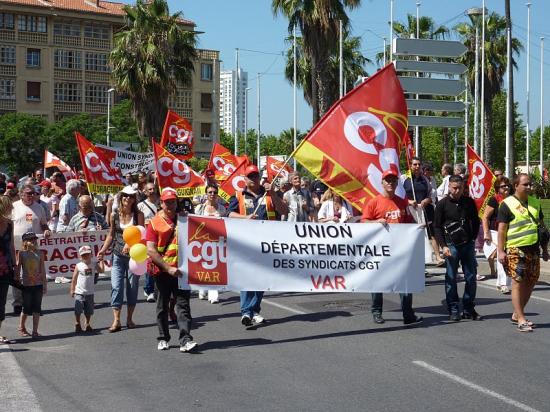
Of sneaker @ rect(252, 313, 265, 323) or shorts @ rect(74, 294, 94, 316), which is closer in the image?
shorts @ rect(74, 294, 94, 316)

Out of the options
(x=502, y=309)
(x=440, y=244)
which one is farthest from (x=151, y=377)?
(x=502, y=309)

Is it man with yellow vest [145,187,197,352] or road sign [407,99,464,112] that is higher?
road sign [407,99,464,112]

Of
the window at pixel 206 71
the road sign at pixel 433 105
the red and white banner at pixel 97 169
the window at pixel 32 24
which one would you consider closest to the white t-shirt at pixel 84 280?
the red and white banner at pixel 97 169

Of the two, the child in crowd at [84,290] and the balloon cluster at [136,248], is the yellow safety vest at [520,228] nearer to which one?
the balloon cluster at [136,248]

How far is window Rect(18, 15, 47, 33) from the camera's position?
76.4 metres

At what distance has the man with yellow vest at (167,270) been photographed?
29.6ft

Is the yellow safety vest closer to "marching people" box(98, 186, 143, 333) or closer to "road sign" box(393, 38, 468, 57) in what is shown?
"marching people" box(98, 186, 143, 333)

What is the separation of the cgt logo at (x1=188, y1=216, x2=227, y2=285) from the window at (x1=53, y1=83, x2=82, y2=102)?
236ft

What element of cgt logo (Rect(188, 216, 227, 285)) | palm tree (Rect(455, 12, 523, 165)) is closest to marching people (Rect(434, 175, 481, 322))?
cgt logo (Rect(188, 216, 227, 285))

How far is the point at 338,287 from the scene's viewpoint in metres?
9.98

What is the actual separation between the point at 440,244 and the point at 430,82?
1200 centimetres

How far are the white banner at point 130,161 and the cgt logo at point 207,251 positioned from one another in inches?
422

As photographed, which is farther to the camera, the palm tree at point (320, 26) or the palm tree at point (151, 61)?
the palm tree at point (151, 61)

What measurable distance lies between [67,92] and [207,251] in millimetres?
72837
